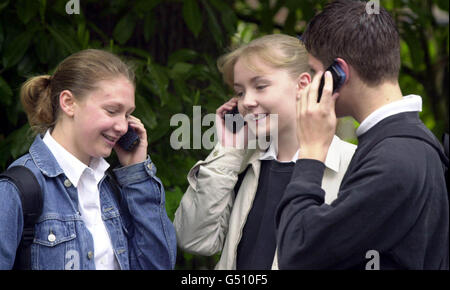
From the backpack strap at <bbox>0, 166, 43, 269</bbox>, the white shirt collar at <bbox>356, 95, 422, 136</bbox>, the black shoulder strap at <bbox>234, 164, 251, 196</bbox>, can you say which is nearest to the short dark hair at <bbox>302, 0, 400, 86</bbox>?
the white shirt collar at <bbox>356, 95, 422, 136</bbox>

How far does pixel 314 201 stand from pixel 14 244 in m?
1.02

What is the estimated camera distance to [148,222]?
2.47 m

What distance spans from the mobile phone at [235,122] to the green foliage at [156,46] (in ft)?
1.25

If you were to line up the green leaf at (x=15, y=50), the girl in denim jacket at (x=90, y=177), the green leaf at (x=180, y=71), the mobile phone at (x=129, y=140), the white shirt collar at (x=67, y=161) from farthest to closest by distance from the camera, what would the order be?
the green leaf at (x=180, y=71), the green leaf at (x=15, y=50), the mobile phone at (x=129, y=140), the white shirt collar at (x=67, y=161), the girl in denim jacket at (x=90, y=177)

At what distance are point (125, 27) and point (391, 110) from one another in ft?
6.50

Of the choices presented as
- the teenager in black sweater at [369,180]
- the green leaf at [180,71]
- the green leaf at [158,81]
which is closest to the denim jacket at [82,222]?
the green leaf at [158,81]

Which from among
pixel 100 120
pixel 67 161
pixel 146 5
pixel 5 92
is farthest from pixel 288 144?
pixel 5 92

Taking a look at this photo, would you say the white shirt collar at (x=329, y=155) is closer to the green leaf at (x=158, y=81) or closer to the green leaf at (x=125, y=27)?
the green leaf at (x=158, y=81)

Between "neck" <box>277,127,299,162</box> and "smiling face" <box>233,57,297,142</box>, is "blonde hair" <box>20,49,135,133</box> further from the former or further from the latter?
"neck" <box>277,127,299,162</box>

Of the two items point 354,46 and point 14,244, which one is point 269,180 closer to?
point 354,46

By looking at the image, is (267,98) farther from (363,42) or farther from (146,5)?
(146,5)

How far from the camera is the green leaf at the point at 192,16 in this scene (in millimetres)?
3334

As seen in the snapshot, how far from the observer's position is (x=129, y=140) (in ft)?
8.43
